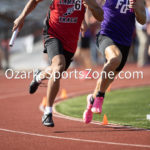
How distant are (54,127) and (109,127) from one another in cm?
83

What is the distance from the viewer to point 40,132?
6719 millimetres

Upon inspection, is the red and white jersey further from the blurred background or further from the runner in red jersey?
the blurred background

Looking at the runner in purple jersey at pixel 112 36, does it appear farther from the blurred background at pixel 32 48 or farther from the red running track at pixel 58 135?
the blurred background at pixel 32 48

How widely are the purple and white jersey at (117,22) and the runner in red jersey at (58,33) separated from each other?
48cm

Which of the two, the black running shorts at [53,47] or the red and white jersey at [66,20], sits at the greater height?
the red and white jersey at [66,20]

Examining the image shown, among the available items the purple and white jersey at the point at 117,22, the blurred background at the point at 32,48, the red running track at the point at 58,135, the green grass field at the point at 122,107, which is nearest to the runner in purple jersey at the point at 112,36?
the purple and white jersey at the point at 117,22

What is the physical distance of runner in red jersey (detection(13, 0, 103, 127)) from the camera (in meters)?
6.81

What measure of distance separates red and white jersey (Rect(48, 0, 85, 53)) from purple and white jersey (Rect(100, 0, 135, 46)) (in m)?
0.48

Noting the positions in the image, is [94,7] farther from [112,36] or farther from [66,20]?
[112,36]

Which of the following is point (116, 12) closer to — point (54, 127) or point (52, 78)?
point (52, 78)

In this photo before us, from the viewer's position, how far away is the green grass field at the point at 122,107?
7893mm

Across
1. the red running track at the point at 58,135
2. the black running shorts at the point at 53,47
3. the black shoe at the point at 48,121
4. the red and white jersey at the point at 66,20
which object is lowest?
the red running track at the point at 58,135

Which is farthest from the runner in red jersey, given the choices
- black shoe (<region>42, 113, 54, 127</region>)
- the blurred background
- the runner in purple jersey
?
the blurred background

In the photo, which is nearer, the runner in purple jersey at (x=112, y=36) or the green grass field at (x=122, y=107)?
the runner in purple jersey at (x=112, y=36)
